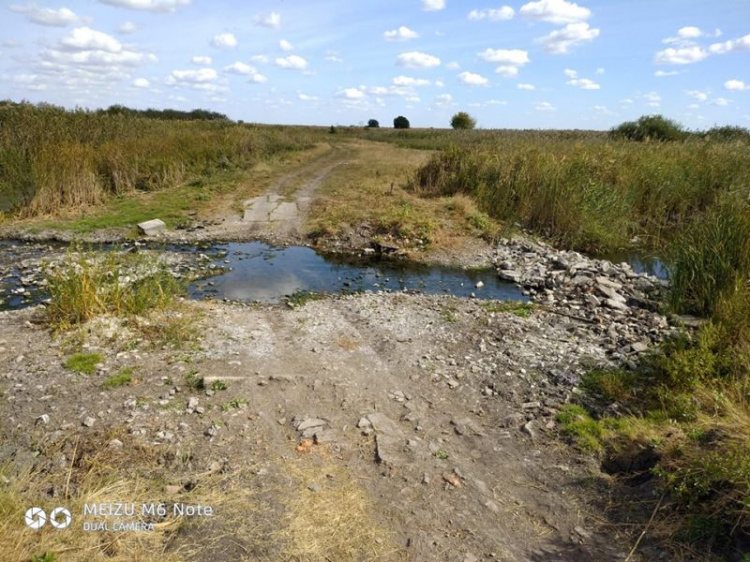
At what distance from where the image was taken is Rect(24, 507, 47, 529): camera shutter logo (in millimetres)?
3123

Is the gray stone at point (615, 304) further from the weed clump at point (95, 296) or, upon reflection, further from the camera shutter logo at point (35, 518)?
the camera shutter logo at point (35, 518)

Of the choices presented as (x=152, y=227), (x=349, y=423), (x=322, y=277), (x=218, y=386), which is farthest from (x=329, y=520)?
(x=152, y=227)

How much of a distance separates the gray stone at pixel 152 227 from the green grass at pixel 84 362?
22.3 ft

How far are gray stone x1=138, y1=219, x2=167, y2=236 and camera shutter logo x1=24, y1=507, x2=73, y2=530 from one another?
9.43 m

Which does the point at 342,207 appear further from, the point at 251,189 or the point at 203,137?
the point at 203,137

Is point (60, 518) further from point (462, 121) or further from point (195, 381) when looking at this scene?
point (462, 121)

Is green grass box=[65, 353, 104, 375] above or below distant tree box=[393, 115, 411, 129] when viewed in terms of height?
below

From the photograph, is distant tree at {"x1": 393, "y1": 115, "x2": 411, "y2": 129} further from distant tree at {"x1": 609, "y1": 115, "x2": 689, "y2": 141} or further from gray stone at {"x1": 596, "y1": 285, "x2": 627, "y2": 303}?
gray stone at {"x1": 596, "y1": 285, "x2": 627, "y2": 303}

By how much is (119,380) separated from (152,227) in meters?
7.63

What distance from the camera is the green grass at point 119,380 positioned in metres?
5.06

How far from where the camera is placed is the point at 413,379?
227 inches

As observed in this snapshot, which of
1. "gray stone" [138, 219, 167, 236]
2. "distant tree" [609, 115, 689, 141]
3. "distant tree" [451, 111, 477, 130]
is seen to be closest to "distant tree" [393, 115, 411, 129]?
"distant tree" [451, 111, 477, 130]

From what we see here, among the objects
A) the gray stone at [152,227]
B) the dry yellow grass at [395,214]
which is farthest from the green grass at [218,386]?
the gray stone at [152,227]

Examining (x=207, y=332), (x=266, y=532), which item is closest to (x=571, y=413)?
(x=266, y=532)
